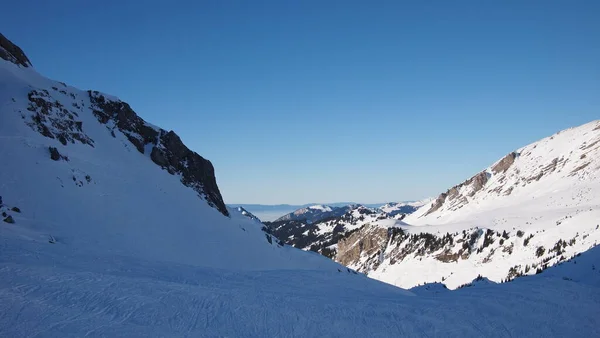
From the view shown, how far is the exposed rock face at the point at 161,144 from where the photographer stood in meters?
44.2

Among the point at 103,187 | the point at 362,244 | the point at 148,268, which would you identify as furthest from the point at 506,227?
the point at 148,268

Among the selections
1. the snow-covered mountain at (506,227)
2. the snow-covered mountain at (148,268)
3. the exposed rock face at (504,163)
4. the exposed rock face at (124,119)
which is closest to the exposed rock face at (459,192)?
the snow-covered mountain at (506,227)

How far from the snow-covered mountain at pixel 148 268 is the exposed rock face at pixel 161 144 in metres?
0.30

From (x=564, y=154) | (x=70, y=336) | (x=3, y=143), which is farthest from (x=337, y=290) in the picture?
(x=564, y=154)

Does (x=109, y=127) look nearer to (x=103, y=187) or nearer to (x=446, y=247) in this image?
(x=103, y=187)

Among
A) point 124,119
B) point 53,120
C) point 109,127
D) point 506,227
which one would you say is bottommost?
point 506,227

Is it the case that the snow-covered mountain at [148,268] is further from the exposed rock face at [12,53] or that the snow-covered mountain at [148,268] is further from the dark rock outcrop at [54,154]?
the exposed rock face at [12,53]

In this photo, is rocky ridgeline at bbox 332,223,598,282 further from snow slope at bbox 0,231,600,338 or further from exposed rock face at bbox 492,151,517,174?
exposed rock face at bbox 492,151,517,174

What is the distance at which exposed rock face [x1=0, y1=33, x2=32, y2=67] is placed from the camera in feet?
134

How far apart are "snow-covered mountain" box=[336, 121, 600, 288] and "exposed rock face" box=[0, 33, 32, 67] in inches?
2476

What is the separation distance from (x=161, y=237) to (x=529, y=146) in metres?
127

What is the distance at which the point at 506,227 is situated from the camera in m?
63.7

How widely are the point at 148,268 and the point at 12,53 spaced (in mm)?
44234

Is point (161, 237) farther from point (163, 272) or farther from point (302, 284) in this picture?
point (302, 284)
